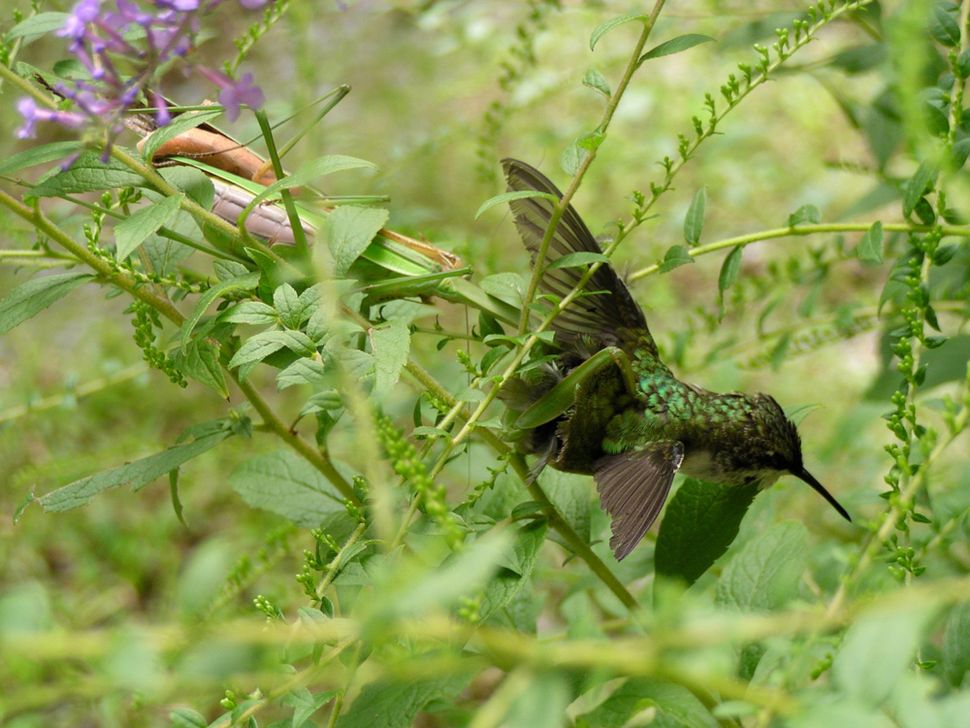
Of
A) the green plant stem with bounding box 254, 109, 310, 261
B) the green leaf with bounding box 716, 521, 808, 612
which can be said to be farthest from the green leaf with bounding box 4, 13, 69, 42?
the green leaf with bounding box 716, 521, 808, 612

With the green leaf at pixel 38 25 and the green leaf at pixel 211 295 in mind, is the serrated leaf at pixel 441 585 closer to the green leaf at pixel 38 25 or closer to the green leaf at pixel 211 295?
the green leaf at pixel 211 295

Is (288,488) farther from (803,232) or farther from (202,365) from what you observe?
(803,232)

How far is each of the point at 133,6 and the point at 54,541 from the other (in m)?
2.47

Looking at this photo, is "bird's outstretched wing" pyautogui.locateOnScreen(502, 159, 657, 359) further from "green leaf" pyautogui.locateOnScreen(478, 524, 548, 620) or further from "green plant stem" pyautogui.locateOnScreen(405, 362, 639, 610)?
"green leaf" pyautogui.locateOnScreen(478, 524, 548, 620)

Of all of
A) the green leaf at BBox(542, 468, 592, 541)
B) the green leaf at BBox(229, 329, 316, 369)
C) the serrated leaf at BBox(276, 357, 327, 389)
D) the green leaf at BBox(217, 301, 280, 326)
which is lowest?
the green leaf at BBox(542, 468, 592, 541)

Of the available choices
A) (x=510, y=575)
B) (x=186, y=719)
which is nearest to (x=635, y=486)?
(x=510, y=575)

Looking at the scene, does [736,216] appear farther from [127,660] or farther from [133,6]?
[127,660]

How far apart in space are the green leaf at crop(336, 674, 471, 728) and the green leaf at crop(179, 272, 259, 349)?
0.46 m

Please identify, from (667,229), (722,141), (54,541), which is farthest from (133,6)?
(667,229)

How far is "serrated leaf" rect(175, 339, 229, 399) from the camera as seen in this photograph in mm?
1192

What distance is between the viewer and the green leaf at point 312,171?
108 cm

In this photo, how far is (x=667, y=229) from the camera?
13.1 ft

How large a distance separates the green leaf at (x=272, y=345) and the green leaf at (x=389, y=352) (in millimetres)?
70

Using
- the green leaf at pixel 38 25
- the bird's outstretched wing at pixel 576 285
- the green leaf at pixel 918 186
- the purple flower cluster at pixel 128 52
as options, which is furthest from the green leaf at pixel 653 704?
the green leaf at pixel 38 25
